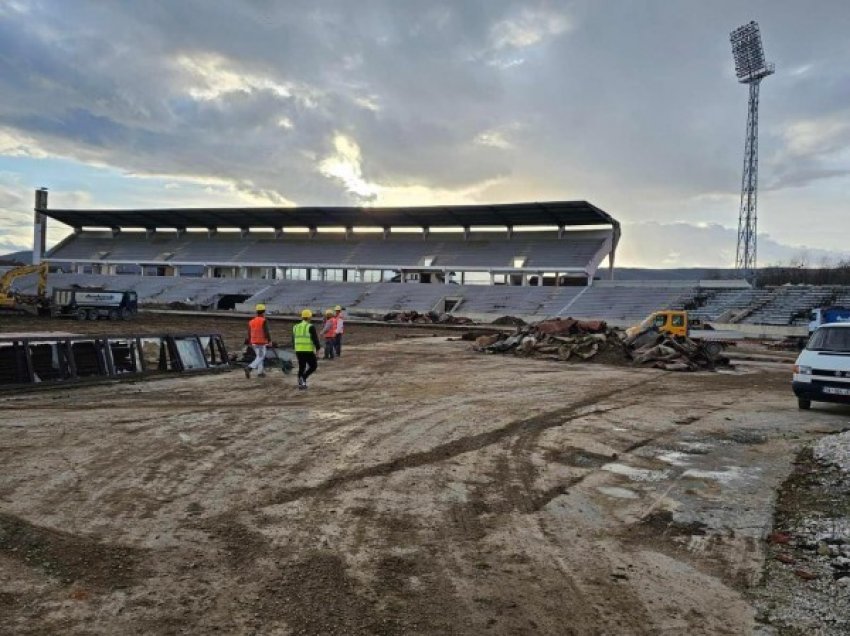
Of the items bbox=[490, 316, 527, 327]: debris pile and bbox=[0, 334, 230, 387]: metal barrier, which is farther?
bbox=[490, 316, 527, 327]: debris pile

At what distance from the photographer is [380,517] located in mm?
5523

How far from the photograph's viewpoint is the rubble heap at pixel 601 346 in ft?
73.3

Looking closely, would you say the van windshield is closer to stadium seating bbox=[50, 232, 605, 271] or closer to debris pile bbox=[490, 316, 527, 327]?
debris pile bbox=[490, 316, 527, 327]

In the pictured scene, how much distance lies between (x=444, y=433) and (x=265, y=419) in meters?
2.87

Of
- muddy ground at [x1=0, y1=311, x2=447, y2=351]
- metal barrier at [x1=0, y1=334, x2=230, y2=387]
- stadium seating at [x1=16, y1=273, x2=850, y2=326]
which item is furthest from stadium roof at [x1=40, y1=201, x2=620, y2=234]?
metal barrier at [x1=0, y1=334, x2=230, y2=387]

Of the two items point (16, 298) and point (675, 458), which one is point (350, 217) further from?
point (675, 458)

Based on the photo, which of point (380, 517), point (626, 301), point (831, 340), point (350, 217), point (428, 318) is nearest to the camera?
point (380, 517)

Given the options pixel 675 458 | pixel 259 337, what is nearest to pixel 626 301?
pixel 259 337

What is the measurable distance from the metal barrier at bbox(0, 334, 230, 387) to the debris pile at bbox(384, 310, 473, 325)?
106ft

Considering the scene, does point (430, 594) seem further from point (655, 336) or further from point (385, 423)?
point (655, 336)

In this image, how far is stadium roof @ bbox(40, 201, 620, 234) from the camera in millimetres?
60281

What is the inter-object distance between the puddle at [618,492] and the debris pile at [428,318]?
41991 millimetres

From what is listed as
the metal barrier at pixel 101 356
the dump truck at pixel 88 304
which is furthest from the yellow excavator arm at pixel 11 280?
the metal barrier at pixel 101 356

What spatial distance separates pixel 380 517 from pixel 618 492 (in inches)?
101
